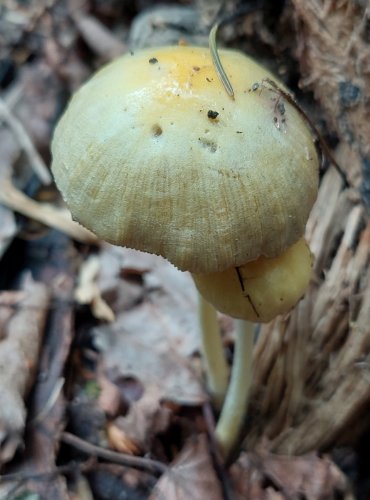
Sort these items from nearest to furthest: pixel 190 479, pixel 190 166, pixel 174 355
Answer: pixel 190 166
pixel 190 479
pixel 174 355

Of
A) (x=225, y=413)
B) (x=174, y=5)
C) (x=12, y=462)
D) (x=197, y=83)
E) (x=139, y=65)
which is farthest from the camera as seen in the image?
(x=174, y=5)

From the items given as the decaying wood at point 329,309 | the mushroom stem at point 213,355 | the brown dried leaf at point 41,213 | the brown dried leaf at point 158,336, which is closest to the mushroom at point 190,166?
the mushroom stem at point 213,355

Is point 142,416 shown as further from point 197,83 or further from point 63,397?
point 197,83

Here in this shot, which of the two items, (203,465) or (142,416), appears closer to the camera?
(203,465)

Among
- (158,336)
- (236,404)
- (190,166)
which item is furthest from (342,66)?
(158,336)

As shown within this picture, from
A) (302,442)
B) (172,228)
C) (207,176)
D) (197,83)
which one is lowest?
(302,442)

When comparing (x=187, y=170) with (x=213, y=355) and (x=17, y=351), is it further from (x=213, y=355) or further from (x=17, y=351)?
(x=17, y=351)

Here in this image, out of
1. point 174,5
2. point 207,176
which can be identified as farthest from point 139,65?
point 174,5

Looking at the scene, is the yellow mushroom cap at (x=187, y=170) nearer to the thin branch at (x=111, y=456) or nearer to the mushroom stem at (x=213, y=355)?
the mushroom stem at (x=213, y=355)
